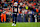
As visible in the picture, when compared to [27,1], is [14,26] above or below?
below

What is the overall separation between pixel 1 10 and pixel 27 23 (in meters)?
1.24

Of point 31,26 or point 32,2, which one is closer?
point 31,26

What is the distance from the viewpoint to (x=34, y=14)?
7.20 feet

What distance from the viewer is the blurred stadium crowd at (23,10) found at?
2.15m

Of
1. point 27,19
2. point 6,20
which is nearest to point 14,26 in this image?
point 6,20

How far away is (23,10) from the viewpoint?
218cm

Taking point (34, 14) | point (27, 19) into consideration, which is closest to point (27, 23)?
point (27, 19)

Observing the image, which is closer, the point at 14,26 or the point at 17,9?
the point at 14,26

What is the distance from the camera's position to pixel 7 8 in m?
2.15

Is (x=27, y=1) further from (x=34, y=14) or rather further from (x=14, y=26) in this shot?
(x=14, y=26)

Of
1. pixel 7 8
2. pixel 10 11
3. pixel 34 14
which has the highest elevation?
pixel 7 8

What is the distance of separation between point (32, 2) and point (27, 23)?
94 centimetres

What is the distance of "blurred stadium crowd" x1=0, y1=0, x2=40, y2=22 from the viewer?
7.04 ft

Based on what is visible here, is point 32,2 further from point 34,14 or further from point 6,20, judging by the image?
point 6,20
